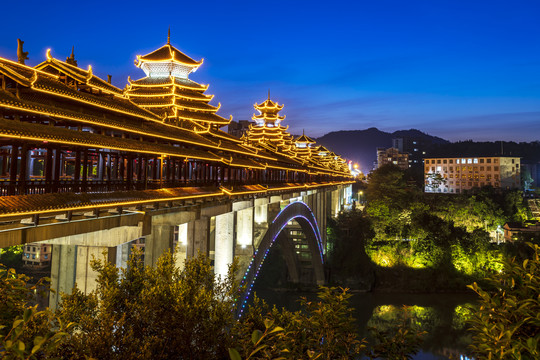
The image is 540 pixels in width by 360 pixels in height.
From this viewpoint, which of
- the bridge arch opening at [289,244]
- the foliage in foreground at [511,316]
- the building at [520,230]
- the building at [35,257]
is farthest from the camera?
the building at [520,230]

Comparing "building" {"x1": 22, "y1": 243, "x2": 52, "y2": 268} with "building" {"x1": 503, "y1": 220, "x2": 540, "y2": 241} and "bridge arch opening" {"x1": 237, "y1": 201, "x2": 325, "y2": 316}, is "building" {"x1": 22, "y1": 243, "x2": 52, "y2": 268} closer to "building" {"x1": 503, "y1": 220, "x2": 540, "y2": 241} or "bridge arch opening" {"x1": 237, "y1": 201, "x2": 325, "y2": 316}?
"bridge arch opening" {"x1": 237, "y1": 201, "x2": 325, "y2": 316}

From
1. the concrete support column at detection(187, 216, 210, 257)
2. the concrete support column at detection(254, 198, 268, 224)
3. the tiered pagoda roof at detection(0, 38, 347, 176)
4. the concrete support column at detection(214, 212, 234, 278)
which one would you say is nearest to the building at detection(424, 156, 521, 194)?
the concrete support column at detection(254, 198, 268, 224)

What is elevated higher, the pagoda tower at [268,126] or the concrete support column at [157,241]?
the pagoda tower at [268,126]

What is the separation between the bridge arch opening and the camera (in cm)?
2652

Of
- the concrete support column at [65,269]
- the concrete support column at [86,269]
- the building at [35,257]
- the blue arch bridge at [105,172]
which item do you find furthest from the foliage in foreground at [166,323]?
the building at [35,257]

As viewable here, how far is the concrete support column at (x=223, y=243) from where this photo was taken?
896 inches

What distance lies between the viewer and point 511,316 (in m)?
5.85

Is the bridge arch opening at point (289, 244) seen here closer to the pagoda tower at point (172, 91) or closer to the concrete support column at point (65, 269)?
the pagoda tower at point (172, 91)

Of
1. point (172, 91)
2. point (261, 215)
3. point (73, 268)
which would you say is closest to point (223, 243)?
point (261, 215)

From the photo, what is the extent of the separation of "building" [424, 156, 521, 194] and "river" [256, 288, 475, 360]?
2140 inches

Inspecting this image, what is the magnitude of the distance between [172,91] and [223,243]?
9853mm

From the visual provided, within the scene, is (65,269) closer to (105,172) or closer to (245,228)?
(105,172)

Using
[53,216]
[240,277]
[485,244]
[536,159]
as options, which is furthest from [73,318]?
[536,159]

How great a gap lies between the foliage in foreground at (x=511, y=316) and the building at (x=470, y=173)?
323ft
